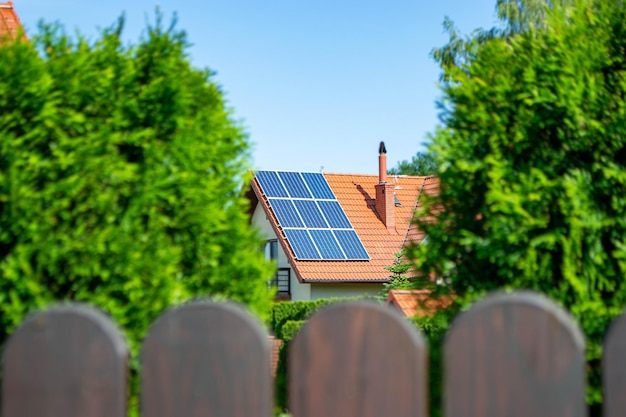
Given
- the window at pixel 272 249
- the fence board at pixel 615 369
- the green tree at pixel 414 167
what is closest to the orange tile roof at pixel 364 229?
the window at pixel 272 249

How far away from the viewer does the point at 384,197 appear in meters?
36.7

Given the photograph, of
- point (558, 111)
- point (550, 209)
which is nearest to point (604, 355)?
point (550, 209)

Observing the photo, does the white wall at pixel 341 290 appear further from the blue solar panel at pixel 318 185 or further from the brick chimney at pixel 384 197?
the blue solar panel at pixel 318 185

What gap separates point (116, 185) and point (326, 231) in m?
29.3

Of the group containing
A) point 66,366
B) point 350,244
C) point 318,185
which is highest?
point 318,185

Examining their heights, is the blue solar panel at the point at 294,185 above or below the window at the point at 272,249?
above

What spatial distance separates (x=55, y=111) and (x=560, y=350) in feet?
10.2

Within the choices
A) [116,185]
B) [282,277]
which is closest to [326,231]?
[282,277]

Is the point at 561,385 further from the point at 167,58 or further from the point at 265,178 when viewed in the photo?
the point at 265,178

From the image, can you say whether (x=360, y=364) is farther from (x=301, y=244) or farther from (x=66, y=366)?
(x=301, y=244)

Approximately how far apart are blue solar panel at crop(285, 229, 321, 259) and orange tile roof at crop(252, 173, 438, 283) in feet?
0.92

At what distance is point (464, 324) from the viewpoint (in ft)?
6.94

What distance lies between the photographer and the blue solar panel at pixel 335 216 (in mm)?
33812

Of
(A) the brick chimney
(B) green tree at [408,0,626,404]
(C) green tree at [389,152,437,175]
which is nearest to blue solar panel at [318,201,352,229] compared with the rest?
(A) the brick chimney
